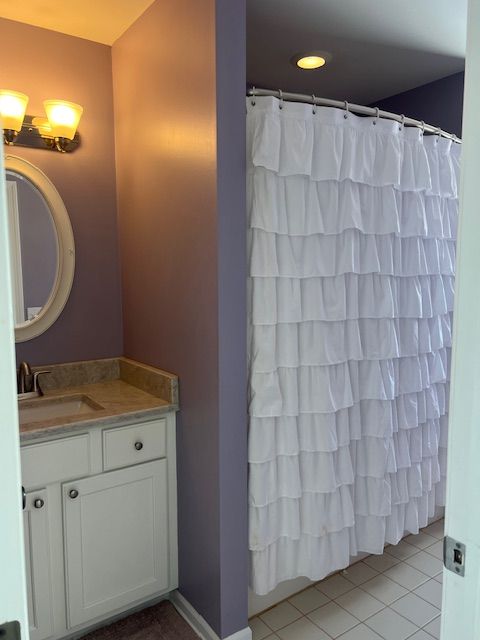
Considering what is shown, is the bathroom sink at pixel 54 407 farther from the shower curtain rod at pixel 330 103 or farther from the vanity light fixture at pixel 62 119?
the shower curtain rod at pixel 330 103

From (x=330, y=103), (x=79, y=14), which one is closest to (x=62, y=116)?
(x=79, y=14)

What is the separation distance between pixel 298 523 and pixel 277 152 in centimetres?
141

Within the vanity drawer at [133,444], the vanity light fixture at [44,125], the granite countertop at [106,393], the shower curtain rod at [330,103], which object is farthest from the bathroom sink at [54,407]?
the shower curtain rod at [330,103]

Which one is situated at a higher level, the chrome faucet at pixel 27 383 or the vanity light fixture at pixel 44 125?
the vanity light fixture at pixel 44 125

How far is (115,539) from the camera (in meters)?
1.84

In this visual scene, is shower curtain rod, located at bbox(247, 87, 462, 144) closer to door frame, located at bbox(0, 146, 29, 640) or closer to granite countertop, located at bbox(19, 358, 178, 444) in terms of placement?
granite countertop, located at bbox(19, 358, 178, 444)

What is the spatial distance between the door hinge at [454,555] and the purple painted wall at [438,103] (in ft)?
8.52

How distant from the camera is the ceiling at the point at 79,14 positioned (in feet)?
6.23

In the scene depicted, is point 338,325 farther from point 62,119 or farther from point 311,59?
point 311,59

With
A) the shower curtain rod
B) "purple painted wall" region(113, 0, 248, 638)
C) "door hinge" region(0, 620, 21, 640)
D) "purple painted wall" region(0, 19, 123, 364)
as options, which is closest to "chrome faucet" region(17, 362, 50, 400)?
"purple painted wall" region(0, 19, 123, 364)

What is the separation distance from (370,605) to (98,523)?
1.20m

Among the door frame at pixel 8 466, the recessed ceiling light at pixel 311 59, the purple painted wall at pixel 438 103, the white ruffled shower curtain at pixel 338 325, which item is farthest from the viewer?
the purple painted wall at pixel 438 103

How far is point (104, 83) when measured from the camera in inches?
89.2

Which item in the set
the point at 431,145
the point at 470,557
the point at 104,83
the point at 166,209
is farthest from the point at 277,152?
the point at 470,557
